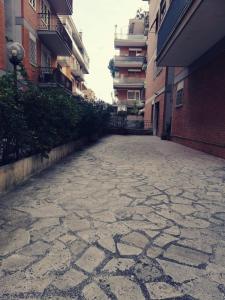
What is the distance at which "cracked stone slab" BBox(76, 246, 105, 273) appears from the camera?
6.97 ft

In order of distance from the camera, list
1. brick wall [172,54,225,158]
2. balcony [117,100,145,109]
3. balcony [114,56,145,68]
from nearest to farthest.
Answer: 1. brick wall [172,54,225,158]
2. balcony [114,56,145,68]
3. balcony [117,100,145,109]

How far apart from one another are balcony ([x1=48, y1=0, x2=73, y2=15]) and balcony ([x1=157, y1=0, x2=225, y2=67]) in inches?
402

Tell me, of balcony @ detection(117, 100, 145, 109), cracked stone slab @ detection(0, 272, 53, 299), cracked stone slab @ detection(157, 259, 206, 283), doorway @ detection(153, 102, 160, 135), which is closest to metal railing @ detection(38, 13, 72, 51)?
doorway @ detection(153, 102, 160, 135)

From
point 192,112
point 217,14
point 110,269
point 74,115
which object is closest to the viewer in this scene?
point 110,269

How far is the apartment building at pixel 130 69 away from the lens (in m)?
33.8

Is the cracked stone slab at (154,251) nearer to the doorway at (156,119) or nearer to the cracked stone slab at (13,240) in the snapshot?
the cracked stone slab at (13,240)

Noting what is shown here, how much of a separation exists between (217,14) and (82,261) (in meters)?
6.94

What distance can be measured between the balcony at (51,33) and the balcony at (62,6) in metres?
1.24

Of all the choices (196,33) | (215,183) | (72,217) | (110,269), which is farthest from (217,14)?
(110,269)

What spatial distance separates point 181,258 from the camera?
2279 mm

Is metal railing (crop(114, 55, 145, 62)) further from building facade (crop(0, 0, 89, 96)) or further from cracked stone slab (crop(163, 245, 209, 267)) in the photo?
cracked stone slab (crop(163, 245, 209, 267))

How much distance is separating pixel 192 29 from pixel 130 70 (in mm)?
28969

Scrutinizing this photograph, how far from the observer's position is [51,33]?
48.6ft

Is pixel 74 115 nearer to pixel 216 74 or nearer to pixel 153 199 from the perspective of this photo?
pixel 153 199
